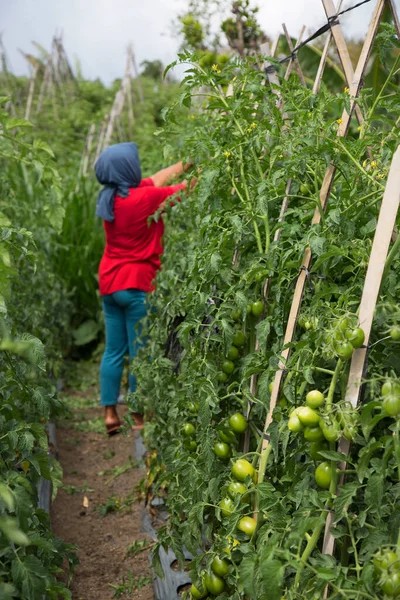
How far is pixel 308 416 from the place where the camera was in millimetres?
1562

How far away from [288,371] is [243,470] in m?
0.33

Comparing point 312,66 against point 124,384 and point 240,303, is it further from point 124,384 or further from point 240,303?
point 240,303

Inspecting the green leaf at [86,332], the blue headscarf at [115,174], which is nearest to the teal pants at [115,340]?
the blue headscarf at [115,174]

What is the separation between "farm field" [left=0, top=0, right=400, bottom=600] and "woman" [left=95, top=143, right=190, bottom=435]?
84cm

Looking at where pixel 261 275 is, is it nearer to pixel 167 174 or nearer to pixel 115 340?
pixel 167 174

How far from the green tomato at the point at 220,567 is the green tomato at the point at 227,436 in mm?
373

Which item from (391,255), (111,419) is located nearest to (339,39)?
(391,255)

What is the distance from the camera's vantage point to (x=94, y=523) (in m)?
3.67

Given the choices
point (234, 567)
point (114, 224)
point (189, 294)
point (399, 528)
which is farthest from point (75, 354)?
point (399, 528)

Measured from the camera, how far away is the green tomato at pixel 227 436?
221 centimetres

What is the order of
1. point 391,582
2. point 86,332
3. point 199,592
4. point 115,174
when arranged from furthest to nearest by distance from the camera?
point 86,332, point 115,174, point 199,592, point 391,582

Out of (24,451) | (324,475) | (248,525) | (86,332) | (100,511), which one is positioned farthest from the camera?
(86,332)

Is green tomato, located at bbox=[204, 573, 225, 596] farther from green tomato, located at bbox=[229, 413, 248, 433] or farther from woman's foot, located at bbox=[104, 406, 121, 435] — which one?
woman's foot, located at bbox=[104, 406, 121, 435]

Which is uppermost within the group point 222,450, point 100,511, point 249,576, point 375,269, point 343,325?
point 375,269
